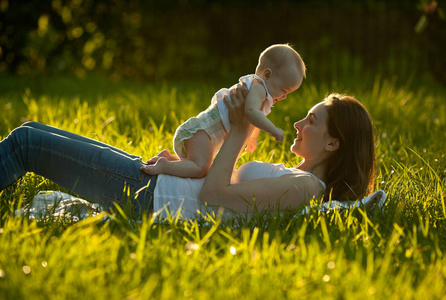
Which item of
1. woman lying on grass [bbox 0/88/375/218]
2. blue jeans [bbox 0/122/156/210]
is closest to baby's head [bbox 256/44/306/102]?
woman lying on grass [bbox 0/88/375/218]

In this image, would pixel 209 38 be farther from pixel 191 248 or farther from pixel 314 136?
pixel 191 248

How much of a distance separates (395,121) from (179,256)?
372cm

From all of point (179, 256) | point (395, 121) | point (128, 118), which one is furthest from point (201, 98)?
point (179, 256)

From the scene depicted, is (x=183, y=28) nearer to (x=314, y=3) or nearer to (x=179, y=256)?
(x=314, y=3)

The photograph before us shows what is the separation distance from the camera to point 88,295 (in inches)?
72.0

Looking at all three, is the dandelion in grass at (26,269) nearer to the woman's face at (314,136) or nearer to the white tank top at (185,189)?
the white tank top at (185,189)

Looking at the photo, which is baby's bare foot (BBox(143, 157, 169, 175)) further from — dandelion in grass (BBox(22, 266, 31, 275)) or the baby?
dandelion in grass (BBox(22, 266, 31, 275))

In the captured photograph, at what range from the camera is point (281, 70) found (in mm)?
2865

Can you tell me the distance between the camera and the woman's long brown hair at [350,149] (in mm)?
2975

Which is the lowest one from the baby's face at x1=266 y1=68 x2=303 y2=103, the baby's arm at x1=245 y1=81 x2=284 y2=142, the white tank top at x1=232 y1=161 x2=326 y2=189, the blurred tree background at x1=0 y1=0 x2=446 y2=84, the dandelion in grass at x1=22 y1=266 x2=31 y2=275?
the blurred tree background at x1=0 y1=0 x2=446 y2=84

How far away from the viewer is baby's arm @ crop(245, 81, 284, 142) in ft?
9.06

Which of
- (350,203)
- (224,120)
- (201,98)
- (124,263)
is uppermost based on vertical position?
(224,120)

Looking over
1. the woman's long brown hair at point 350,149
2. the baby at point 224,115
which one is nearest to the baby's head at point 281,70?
the baby at point 224,115

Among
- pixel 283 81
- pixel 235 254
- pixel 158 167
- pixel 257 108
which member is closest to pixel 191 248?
pixel 235 254
